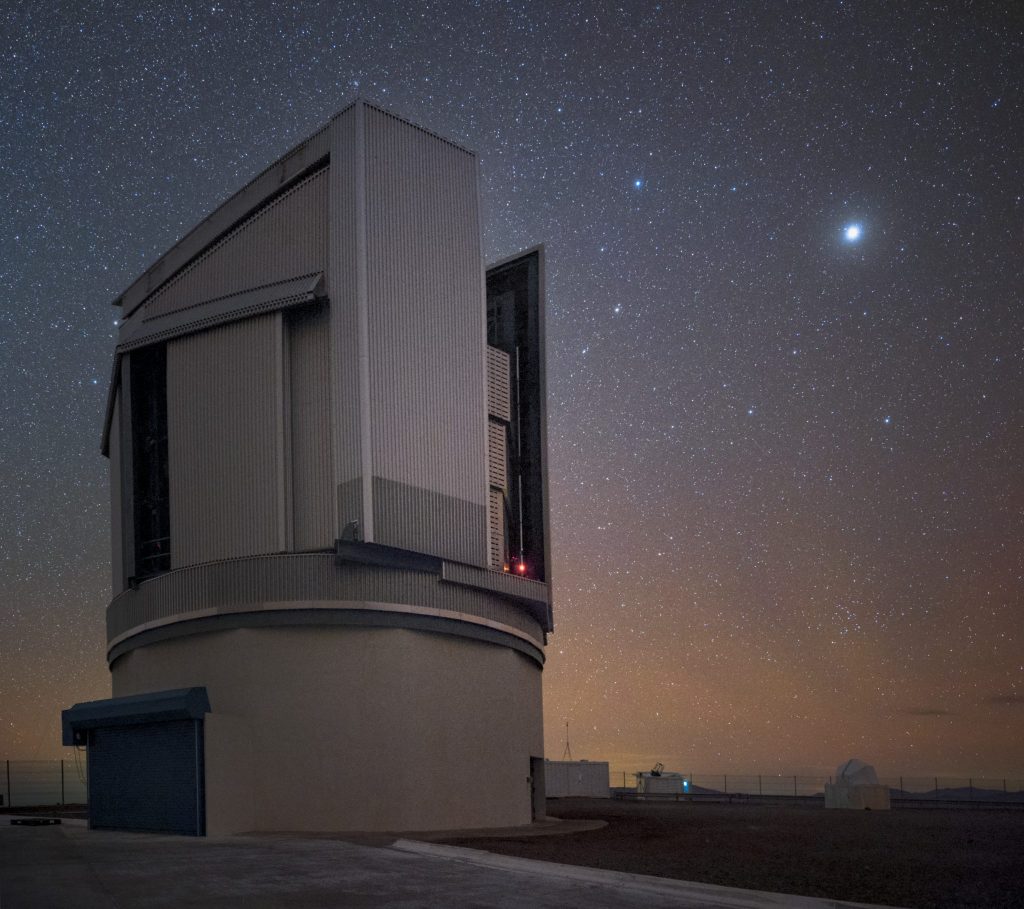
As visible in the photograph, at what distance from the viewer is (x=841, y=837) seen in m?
25.4

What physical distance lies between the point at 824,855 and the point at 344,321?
61.1 feet

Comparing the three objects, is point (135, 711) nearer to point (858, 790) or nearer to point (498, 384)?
point (498, 384)

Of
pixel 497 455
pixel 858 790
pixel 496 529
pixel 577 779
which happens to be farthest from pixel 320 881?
pixel 577 779

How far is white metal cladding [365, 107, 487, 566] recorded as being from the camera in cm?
3105

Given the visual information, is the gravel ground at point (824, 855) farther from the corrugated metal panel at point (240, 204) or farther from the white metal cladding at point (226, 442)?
the corrugated metal panel at point (240, 204)

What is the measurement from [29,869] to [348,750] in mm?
12573

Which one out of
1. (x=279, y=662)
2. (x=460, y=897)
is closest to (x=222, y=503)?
(x=279, y=662)

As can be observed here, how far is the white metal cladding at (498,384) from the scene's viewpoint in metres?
37.4

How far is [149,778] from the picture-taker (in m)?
28.1

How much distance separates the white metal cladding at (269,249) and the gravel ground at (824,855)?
690 inches

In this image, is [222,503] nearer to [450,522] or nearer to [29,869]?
[450,522]

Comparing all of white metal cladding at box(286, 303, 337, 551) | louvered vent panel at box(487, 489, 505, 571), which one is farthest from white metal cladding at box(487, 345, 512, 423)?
white metal cladding at box(286, 303, 337, 551)

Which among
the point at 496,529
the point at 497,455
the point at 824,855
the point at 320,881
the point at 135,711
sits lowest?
the point at 824,855

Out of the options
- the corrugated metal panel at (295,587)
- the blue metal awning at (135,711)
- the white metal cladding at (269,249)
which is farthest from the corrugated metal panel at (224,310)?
the blue metal awning at (135,711)
